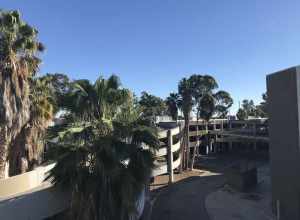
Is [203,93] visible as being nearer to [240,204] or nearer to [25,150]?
[240,204]

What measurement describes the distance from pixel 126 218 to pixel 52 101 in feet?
32.9

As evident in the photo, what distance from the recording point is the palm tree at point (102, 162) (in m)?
9.80

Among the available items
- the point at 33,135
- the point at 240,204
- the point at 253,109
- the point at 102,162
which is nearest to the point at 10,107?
the point at 33,135

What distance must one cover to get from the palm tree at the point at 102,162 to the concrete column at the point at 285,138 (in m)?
9.76

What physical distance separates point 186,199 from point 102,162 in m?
15.8

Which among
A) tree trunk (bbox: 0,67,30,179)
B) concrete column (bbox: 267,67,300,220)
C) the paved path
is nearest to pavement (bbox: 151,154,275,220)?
the paved path

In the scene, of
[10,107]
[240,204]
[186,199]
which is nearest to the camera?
[10,107]

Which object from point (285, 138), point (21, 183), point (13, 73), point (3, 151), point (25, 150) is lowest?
point (21, 183)

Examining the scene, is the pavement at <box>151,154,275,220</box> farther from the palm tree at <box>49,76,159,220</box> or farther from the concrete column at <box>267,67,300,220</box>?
the palm tree at <box>49,76,159,220</box>

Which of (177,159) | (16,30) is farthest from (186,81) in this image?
(16,30)

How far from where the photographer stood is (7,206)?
896 centimetres

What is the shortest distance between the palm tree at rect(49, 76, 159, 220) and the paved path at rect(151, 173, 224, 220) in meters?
9.60

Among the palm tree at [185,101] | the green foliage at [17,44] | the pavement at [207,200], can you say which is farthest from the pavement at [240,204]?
the green foliage at [17,44]

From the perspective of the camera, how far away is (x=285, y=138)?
55.1 feet
